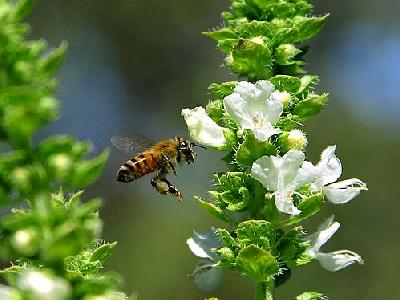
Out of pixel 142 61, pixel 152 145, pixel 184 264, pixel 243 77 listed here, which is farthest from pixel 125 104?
pixel 243 77

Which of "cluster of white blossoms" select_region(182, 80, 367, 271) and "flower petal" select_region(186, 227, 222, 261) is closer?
"cluster of white blossoms" select_region(182, 80, 367, 271)

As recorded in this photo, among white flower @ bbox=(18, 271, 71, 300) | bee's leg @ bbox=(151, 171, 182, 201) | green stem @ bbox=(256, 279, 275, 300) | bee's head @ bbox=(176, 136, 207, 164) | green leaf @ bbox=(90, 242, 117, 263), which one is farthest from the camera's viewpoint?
bee's head @ bbox=(176, 136, 207, 164)

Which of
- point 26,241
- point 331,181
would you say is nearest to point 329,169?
point 331,181

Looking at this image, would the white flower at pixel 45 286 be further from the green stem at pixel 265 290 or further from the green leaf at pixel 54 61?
the green stem at pixel 265 290

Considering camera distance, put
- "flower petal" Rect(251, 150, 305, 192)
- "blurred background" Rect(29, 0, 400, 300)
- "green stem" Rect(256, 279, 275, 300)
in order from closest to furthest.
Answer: "green stem" Rect(256, 279, 275, 300) < "flower petal" Rect(251, 150, 305, 192) < "blurred background" Rect(29, 0, 400, 300)

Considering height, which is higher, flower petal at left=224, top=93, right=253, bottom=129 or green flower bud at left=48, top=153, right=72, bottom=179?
flower petal at left=224, top=93, right=253, bottom=129

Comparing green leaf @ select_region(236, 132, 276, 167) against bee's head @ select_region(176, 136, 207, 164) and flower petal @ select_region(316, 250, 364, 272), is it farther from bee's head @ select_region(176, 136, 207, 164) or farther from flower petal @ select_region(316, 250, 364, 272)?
bee's head @ select_region(176, 136, 207, 164)

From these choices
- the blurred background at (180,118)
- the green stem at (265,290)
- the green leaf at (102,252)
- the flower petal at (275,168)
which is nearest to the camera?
the green leaf at (102,252)

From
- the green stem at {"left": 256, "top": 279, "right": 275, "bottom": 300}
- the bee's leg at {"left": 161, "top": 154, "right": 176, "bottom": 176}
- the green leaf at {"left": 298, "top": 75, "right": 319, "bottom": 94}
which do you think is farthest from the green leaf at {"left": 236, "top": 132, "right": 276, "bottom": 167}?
the bee's leg at {"left": 161, "top": 154, "right": 176, "bottom": 176}

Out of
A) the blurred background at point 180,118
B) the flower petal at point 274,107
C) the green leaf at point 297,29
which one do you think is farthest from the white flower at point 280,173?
the blurred background at point 180,118
